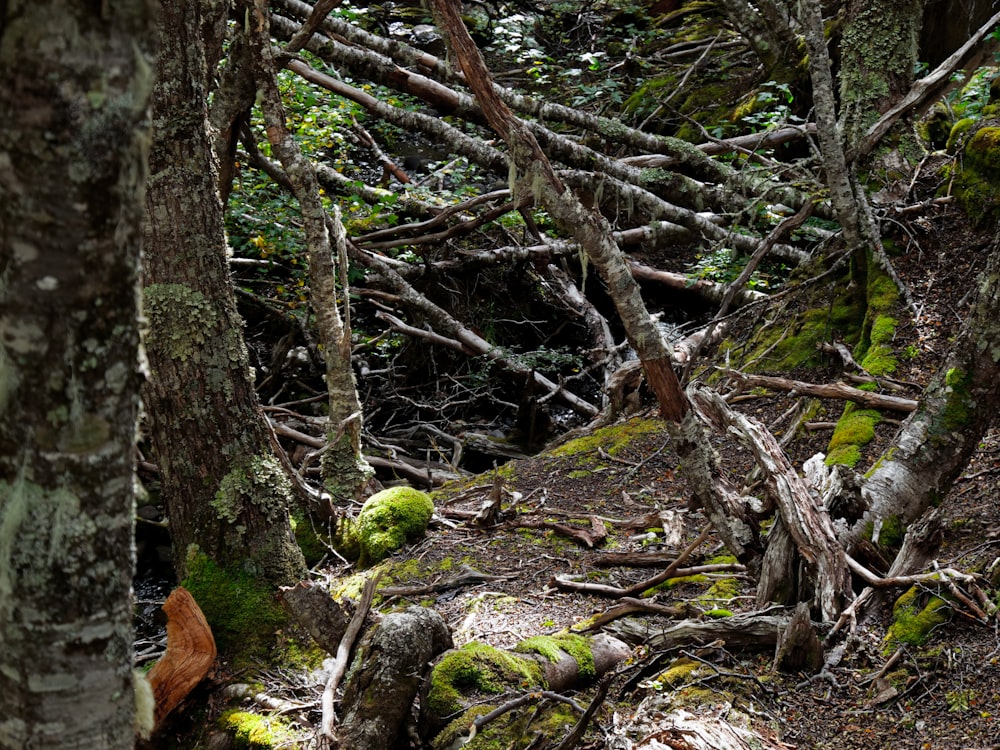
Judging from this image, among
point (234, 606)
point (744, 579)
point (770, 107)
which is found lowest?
point (744, 579)

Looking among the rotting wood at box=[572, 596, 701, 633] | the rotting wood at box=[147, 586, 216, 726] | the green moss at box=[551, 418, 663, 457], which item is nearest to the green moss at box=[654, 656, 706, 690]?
the rotting wood at box=[572, 596, 701, 633]

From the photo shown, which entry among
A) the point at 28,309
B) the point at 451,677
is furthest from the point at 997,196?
the point at 28,309

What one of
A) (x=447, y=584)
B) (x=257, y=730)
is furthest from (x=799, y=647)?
(x=257, y=730)

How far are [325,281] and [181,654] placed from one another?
239 cm

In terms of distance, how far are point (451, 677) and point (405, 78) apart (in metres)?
7.15

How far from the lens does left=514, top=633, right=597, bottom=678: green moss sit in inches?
132

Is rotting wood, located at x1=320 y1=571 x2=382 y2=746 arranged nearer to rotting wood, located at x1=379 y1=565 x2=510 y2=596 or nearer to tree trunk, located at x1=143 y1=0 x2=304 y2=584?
tree trunk, located at x1=143 y1=0 x2=304 y2=584

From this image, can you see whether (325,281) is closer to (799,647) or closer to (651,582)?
(651,582)

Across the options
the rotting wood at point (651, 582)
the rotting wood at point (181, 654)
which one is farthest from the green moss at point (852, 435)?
the rotting wood at point (181, 654)

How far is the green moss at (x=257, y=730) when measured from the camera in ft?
10.4

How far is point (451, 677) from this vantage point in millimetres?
3225

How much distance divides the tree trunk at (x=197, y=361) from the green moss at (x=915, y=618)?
2655 millimetres

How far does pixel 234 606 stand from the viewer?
3768 mm

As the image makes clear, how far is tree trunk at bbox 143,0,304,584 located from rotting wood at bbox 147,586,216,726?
1.52 ft
